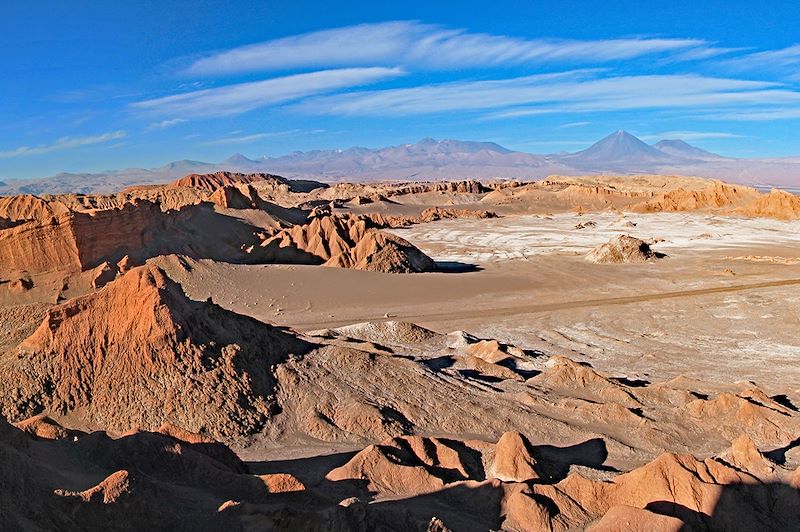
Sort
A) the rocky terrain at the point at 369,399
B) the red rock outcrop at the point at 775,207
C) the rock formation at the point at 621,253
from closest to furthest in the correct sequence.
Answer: the rocky terrain at the point at 369,399
the rock formation at the point at 621,253
the red rock outcrop at the point at 775,207

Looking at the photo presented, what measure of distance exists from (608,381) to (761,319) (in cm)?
1193

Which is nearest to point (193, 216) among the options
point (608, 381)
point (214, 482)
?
point (608, 381)

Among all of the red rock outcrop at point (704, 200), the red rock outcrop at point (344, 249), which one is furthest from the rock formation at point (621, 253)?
the red rock outcrop at point (704, 200)

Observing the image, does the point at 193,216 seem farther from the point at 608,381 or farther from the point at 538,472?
the point at 538,472

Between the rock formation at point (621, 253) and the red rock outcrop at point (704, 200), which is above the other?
the red rock outcrop at point (704, 200)

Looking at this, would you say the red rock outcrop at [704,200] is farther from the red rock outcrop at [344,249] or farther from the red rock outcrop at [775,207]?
the red rock outcrop at [344,249]

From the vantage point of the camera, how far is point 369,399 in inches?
485

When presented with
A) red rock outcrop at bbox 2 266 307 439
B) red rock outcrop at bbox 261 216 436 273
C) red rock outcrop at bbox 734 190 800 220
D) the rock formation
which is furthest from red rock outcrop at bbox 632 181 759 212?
red rock outcrop at bbox 2 266 307 439

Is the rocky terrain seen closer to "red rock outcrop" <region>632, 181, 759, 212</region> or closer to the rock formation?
the rock formation

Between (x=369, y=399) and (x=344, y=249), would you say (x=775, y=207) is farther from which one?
(x=369, y=399)

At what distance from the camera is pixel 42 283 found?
23328mm

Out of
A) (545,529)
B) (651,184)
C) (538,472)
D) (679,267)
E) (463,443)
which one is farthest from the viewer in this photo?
(651,184)

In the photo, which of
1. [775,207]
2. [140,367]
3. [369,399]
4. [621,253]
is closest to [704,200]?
[775,207]

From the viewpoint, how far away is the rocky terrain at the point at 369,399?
24.0 ft
